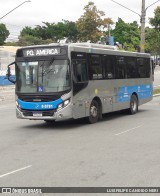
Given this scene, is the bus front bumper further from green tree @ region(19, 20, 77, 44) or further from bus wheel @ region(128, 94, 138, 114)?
green tree @ region(19, 20, 77, 44)

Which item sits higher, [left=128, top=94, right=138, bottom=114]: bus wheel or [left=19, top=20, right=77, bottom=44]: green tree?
[left=19, top=20, right=77, bottom=44]: green tree

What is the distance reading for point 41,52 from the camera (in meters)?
15.2

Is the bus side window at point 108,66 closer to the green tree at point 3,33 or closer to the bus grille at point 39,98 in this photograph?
the bus grille at point 39,98

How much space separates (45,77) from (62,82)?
1.93 ft

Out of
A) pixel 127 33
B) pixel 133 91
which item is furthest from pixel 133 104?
pixel 127 33

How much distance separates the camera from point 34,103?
48.8 ft

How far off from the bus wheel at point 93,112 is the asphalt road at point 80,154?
24 centimetres

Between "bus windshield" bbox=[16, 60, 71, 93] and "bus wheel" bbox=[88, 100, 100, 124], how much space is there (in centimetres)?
181

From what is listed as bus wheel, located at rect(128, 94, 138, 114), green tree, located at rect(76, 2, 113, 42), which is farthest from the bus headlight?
green tree, located at rect(76, 2, 113, 42)

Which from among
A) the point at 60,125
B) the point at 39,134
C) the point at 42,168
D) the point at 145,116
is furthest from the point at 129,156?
the point at 145,116

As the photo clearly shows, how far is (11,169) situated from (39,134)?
16.8 ft

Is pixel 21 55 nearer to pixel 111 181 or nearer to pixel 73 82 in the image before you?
pixel 73 82

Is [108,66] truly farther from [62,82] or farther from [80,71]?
[62,82]

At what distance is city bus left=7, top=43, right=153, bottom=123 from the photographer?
1473 cm
